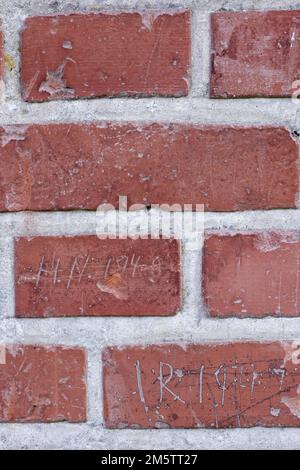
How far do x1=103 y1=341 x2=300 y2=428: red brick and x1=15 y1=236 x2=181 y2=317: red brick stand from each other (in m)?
0.04

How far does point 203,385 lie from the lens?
0.49 metres

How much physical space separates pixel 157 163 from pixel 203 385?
18cm

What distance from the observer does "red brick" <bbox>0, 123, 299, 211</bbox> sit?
0.46m

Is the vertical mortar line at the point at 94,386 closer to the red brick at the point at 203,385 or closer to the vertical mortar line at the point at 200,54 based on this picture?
the red brick at the point at 203,385

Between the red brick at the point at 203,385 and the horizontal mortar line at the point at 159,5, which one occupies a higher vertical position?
the horizontal mortar line at the point at 159,5

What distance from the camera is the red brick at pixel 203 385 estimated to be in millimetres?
488

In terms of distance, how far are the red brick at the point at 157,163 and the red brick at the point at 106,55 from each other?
3cm

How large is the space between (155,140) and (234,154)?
61 millimetres

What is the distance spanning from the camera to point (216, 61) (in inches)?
18.1

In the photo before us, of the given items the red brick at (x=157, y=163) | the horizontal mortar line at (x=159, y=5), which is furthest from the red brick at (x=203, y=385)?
the horizontal mortar line at (x=159, y=5)

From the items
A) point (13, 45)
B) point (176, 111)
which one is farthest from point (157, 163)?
point (13, 45)

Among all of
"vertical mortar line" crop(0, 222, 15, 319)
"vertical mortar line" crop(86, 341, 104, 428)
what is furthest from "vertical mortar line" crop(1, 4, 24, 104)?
"vertical mortar line" crop(86, 341, 104, 428)

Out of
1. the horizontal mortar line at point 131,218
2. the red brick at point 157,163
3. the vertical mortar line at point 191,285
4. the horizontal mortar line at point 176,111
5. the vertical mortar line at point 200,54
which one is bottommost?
the vertical mortar line at point 191,285
